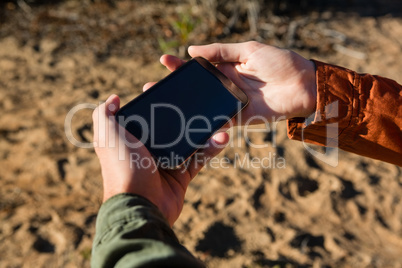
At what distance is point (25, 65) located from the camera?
3299 mm

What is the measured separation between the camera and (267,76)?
190 centimetres

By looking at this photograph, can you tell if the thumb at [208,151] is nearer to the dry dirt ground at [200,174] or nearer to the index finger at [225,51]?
the index finger at [225,51]

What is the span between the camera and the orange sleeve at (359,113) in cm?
158

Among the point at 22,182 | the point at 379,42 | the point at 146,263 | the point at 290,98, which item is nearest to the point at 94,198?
the point at 22,182

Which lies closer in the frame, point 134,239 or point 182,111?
point 134,239

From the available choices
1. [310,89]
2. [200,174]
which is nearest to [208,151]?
[310,89]

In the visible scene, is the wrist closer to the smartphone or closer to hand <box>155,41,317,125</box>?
hand <box>155,41,317,125</box>

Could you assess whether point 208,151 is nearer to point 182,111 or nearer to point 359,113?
point 182,111

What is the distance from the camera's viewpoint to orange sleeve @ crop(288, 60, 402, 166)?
1584 mm

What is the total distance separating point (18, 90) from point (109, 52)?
92cm

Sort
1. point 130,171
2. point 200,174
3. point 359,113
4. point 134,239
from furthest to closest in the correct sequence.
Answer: point 200,174, point 359,113, point 130,171, point 134,239

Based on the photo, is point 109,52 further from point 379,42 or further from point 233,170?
point 379,42

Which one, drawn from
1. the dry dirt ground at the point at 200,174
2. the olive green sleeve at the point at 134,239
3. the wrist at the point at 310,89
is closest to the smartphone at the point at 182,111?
the wrist at the point at 310,89

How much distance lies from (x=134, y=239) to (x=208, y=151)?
843 mm
